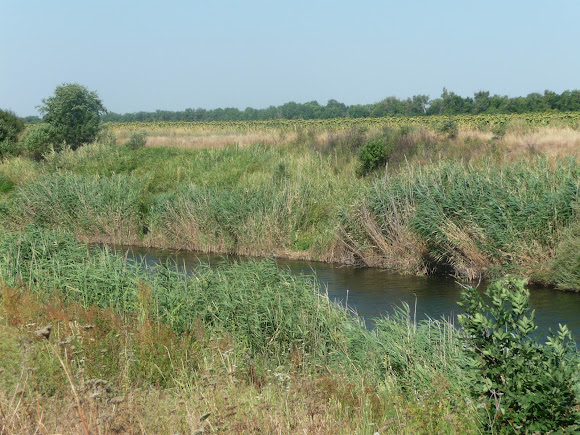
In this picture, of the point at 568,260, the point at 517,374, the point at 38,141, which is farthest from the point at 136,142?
the point at 517,374

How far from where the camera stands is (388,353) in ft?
27.0

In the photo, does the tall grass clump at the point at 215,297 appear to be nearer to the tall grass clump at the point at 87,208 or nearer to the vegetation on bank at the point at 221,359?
the vegetation on bank at the point at 221,359

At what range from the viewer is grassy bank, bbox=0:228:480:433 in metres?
4.88

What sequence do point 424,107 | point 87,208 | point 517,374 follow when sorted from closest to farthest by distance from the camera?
point 517,374 < point 87,208 < point 424,107

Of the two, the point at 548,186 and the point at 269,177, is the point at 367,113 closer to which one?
the point at 269,177


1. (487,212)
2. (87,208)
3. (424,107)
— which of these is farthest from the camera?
(424,107)

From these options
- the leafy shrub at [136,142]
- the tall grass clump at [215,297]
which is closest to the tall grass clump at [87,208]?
the tall grass clump at [215,297]

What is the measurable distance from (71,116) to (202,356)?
→ 3493cm

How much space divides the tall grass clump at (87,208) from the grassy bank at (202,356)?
384 inches

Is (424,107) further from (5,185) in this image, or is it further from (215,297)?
(215,297)

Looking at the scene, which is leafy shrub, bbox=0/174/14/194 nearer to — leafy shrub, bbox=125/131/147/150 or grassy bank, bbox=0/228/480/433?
leafy shrub, bbox=125/131/147/150

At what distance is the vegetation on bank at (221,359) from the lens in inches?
183

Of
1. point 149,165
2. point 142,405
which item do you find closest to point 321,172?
point 149,165

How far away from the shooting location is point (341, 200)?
19.5 m
